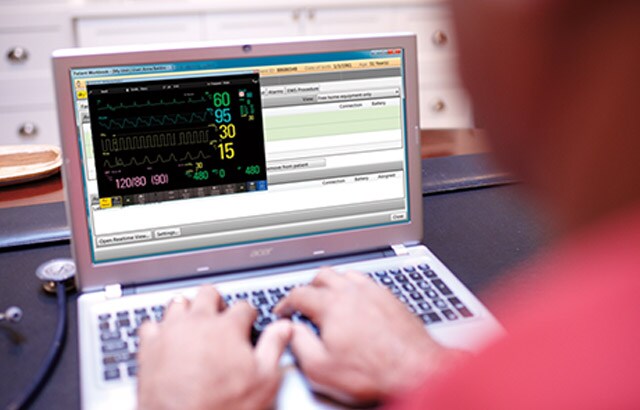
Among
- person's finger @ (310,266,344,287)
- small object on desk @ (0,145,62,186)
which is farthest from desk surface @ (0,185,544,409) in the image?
small object on desk @ (0,145,62,186)

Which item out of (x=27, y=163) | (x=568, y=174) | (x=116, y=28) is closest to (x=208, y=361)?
(x=568, y=174)

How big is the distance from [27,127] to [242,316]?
2.34m

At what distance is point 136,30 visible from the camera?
2758 mm

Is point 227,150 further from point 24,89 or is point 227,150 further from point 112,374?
point 24,89

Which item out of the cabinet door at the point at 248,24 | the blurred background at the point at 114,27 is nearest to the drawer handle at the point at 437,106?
the blurred background at the point at 114,27

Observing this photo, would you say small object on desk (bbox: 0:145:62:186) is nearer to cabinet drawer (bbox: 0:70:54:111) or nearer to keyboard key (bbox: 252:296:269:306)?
keyboard key (bbox: 252:296:269:306)

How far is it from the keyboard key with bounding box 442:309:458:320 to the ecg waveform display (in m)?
0.30

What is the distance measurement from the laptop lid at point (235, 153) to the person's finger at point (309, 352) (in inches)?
8.7

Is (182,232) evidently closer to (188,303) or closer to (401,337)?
(188,303)

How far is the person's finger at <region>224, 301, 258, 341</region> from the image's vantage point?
2.43 feet

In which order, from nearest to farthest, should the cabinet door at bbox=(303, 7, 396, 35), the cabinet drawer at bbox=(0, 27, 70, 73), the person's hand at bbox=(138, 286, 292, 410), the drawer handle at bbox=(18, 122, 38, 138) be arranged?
the person's hand at bbox=(138, 286, 292, 410) < the cabinet drawer at bbox=(0, 27, 70, 73) < the drawer handle at bbox=(18, 122, 38, 138) < the cabinet door at bbox=(303, 7, 396, 35)

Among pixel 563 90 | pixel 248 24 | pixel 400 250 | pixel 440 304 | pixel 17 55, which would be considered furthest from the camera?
pixel 248 24

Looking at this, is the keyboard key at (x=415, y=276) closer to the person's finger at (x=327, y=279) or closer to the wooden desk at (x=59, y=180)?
the person's finger at (x=327, y=279)

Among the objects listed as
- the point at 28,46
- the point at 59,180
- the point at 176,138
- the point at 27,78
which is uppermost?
the point at 28,46
